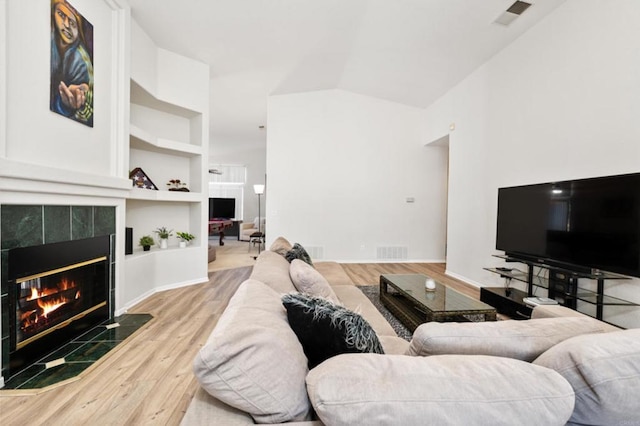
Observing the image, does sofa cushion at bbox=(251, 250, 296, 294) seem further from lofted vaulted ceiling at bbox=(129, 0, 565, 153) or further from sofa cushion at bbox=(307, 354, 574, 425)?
lofted vaulted ceiling at bbox=(129, 0, 565, 153)

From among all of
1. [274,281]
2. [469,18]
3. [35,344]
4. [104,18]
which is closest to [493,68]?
[469,18]

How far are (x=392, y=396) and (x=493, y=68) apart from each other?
481 cm

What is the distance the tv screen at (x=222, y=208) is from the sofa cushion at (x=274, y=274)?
8.33 m

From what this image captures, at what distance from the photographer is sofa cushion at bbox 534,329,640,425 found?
71 centimetres

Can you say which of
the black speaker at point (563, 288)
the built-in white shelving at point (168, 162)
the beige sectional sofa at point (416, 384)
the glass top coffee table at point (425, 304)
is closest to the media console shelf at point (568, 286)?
the black speaker at point (563, 288)

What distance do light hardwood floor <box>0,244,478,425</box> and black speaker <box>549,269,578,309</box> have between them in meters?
3.22

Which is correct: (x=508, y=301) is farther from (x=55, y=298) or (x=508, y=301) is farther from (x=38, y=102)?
(x=38, y=102)

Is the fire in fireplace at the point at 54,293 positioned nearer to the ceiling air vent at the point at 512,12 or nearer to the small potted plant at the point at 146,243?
→ the small potted plant at the point at 146,243

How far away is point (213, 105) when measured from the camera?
6.13 m

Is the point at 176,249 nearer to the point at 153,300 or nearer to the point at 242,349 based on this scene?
the point at 153,300

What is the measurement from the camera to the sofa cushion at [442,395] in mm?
660

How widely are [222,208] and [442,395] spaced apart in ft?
33.5

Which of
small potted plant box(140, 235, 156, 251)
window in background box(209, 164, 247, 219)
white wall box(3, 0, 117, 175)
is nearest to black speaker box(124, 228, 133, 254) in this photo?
small potted plant box(140, 235, 156, 251)

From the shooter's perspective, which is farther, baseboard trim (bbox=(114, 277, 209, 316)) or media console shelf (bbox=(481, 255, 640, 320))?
baseboard trim (bbox=(114, 277, 209, 316))
